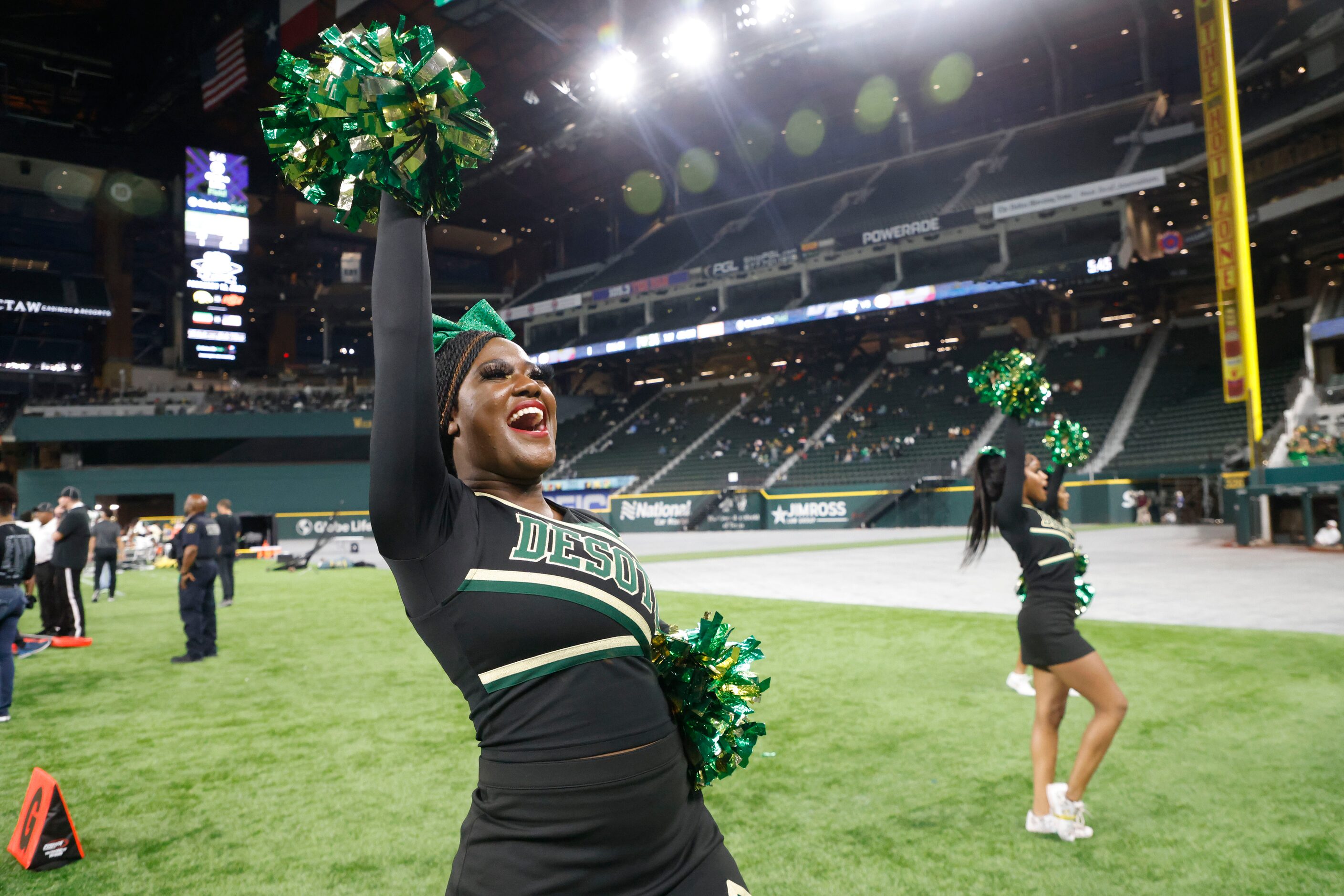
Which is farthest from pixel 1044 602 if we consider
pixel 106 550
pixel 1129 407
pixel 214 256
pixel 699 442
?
pixel 699 442

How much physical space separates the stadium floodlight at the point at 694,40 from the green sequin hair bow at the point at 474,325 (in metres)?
31.7

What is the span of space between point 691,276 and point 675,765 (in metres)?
42.5

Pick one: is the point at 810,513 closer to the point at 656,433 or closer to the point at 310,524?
the point at 656,433

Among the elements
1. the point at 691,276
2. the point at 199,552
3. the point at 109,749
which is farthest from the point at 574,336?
the point at 109,749

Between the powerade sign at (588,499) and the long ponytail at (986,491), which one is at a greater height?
the long ponytail at (986,491)

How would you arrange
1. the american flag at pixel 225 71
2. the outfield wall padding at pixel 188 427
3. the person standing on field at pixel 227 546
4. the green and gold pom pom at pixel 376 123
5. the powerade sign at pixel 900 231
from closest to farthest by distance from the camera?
the green and gold pom pom at pixel 376 123
the person standing on field at pixel 227 546
the american flag at pixel 225 71
the powerade sign at pixel 900 231
the outfield wall padding at pixel 188 427

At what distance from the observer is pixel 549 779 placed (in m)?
1.45

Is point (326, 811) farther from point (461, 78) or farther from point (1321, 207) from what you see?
point (1321, 207)

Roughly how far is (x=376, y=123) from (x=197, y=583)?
30.8 ft

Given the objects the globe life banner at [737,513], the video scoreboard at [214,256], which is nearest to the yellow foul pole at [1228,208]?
the globe life banner at [737,513]

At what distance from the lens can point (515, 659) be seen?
1476mm

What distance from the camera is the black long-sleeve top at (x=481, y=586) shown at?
1.40 metres

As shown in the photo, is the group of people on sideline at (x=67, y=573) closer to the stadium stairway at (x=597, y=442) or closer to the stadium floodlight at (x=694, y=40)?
the stadium floodlight at (x=694, y=40)

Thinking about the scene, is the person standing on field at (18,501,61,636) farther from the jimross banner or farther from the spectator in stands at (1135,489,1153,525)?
the spectator in stands at (1135,489,1153,525)
